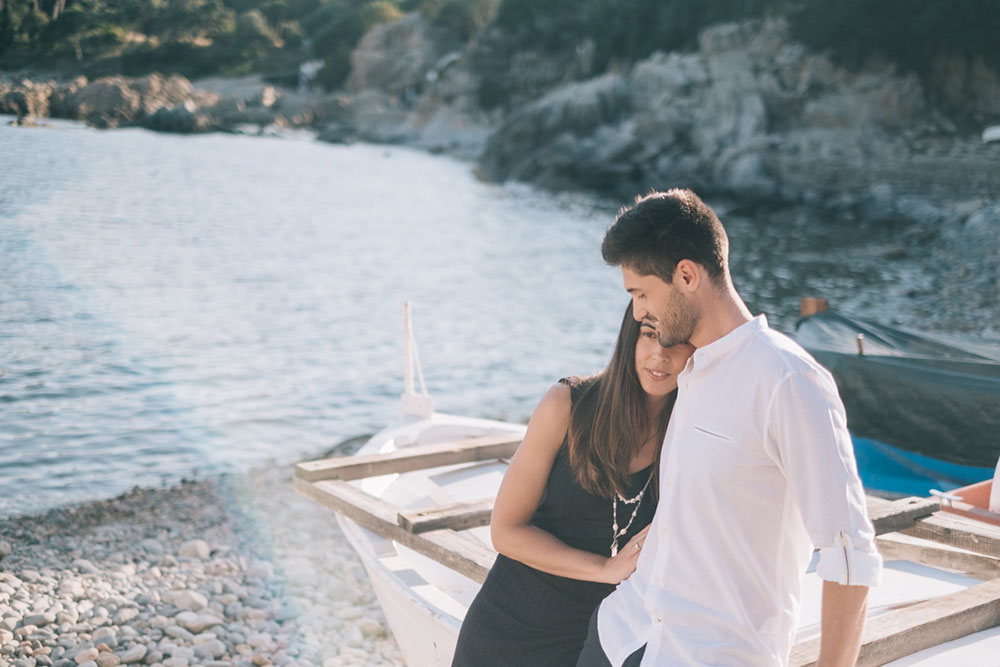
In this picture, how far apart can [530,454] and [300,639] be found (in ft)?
11.4

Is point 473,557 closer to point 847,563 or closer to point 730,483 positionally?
point 730,483

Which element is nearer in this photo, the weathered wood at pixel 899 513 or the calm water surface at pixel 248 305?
the weathered wood at pixel 899 513

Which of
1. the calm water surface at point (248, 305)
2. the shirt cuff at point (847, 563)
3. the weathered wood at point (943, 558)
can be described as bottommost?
the calm water surface at point (248, 305)

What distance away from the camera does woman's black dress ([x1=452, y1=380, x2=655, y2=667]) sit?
2.54m

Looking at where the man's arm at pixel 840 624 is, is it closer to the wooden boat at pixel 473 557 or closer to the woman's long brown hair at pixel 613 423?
the woman's long brown hair at pixel 613 423

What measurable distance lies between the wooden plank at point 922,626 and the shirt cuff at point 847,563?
114 cm

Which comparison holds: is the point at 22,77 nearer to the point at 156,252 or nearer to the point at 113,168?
the point at 156,252

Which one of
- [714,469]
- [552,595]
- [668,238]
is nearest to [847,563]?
[714,469]

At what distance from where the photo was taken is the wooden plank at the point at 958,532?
12.3 feet

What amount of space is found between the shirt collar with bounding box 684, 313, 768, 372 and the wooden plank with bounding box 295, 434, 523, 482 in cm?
340

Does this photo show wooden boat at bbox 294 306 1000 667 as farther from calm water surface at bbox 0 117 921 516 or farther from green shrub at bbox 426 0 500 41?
green shrub at bbox 426 0 500 41

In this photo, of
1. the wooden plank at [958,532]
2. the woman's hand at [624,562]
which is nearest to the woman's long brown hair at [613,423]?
the woman's hand at [624,562]

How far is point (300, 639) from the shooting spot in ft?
17.5

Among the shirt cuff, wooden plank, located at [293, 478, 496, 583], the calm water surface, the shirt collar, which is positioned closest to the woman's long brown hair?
the shirt collar
